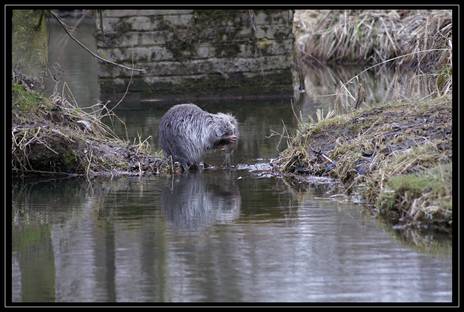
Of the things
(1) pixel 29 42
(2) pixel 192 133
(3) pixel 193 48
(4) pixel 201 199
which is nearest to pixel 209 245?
(4) pixel 201 199

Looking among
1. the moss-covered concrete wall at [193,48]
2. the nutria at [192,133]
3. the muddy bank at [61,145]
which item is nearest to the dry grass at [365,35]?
the moss-covered concrete wall at [193,48]

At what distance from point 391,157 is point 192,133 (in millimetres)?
2975

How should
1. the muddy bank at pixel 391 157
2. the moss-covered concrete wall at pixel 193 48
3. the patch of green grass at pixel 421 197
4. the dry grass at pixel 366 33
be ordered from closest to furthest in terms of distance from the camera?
the patch of green grass at pixel 421 197 < the muddy bank at pixel 391 157 < the moss-covered concrete wall at pixel 193 48 < the dry grass at pixel 366 33

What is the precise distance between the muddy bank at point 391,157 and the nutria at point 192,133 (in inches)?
31.4

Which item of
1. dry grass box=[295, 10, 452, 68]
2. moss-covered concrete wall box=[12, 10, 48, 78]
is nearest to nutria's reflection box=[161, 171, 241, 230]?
moss-covered concrete wall box=[12, 10, 48, 78]

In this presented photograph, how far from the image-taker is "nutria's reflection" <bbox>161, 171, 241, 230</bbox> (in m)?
10.2

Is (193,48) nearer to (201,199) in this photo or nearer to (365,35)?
(365,35)

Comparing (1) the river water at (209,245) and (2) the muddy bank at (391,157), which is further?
(2) the muddy bank at (391,157)

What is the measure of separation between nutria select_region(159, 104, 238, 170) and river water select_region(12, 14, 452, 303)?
1.42ft

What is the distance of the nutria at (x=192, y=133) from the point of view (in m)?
13.0

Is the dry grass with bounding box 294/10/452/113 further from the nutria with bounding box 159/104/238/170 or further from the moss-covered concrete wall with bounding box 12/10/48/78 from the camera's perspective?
the nutria with bounding box 159/104/238/170

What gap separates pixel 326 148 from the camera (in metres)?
12.7

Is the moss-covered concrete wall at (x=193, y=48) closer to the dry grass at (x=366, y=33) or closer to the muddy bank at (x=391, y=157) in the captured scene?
the dry grass at (x=366, y=33)

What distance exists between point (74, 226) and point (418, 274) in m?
3.57
